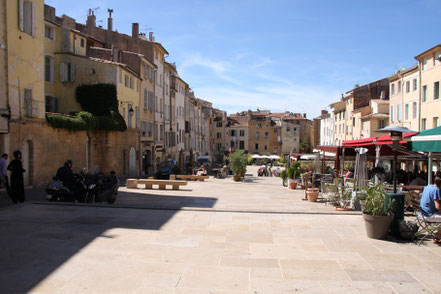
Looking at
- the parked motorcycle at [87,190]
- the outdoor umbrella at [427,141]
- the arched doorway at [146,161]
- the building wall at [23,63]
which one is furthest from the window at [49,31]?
the outdoor umbrella at [427,141]

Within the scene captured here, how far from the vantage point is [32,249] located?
708 cm

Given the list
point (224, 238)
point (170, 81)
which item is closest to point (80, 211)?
point (224, 238)

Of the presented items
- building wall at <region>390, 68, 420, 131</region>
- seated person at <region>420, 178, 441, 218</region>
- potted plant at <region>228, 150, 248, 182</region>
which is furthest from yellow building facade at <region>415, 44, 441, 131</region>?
seated person at <region>420, 178, 441, 218</region>

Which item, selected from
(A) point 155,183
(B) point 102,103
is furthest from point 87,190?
(B) point 102,103

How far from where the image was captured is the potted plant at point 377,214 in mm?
8188

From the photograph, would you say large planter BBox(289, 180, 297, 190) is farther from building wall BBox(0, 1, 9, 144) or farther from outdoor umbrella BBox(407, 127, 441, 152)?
building wall BBox(0, 1, 9, 144)

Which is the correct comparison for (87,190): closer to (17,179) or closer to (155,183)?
(17,179)

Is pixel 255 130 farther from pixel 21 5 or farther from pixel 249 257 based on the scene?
pixel 249 257

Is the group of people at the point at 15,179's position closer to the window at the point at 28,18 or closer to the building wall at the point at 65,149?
the building wall at the point at 65,149

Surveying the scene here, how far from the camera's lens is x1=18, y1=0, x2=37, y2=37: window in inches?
728

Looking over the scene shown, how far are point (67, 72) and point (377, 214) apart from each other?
2570cm

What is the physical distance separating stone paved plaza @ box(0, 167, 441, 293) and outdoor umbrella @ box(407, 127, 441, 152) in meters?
2.71

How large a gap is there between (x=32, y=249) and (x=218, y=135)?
8615cm

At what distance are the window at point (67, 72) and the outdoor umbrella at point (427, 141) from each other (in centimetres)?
2402
